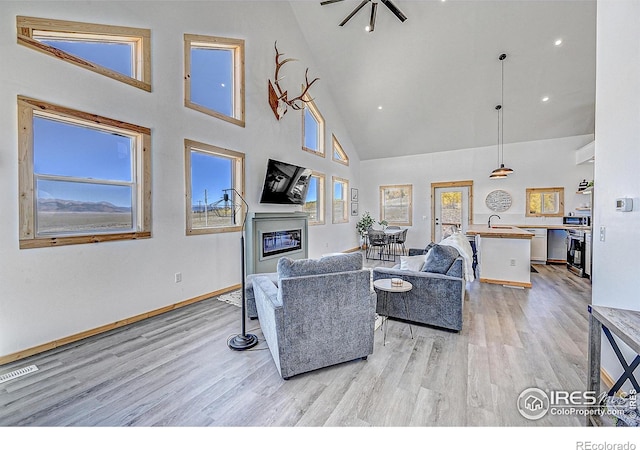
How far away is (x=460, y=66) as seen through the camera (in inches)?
223

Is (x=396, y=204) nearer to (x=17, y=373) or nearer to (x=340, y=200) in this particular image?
(x=340, y=200)

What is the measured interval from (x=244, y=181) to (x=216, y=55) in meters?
2.03

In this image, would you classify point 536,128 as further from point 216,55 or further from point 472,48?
point 216,55

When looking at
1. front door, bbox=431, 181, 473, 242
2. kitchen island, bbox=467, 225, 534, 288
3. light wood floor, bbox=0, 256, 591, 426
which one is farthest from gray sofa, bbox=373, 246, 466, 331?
front door, bbox=431, 181, 473, 242

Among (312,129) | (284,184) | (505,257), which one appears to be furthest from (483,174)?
(284,184)

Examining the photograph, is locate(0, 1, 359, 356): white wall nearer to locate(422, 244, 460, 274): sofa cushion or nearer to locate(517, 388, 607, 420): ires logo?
locate(422, 244, 460, 274): sofa cushion

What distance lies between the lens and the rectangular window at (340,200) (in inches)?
308

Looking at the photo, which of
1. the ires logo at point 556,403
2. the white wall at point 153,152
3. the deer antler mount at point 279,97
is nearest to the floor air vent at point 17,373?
the white wall at point 153,152

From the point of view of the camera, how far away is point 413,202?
8.63 m

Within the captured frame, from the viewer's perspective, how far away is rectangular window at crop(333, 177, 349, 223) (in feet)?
25.6

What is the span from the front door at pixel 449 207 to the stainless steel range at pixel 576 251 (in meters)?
2.41

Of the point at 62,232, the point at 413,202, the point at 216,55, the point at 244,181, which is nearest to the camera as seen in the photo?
the point at 62,232

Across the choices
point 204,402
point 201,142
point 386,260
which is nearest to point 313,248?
point 386,260

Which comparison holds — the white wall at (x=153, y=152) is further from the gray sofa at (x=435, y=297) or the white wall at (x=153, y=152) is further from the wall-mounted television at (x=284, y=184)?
the gray sofa at (x=435, y=297)
